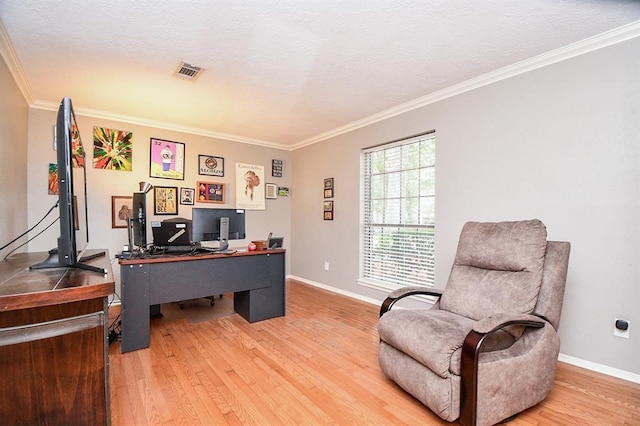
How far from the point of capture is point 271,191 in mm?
5387

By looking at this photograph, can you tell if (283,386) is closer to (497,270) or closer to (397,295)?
(397,295)

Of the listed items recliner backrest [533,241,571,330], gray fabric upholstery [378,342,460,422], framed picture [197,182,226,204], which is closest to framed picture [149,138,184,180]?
framed picture [197,182,226,204]

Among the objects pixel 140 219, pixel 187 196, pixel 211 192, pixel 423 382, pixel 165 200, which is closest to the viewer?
pixel 423 382

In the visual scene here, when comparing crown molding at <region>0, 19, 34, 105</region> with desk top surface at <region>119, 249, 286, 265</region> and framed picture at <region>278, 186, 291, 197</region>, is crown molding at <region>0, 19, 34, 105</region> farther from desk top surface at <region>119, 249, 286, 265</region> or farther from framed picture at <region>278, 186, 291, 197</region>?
framed picture at <region>278, 186, 291, 197</region>

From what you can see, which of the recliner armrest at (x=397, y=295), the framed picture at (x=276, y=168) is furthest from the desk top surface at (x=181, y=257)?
the framed picture at (x=276, y=168)

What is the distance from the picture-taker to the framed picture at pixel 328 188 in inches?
184

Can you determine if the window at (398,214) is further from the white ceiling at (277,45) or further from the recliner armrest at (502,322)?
the recliner armrest at (502,322)

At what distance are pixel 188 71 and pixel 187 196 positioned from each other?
2.18 meters

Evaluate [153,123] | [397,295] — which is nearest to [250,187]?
[153,123]

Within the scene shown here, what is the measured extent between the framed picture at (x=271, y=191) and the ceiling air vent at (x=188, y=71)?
102 inches

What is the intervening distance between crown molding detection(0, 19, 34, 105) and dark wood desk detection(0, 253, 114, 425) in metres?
2.14

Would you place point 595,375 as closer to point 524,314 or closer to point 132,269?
point 524,314

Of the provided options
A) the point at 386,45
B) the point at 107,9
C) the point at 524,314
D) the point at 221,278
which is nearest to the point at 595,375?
the point at 524,314

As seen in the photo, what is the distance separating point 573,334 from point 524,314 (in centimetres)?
104
